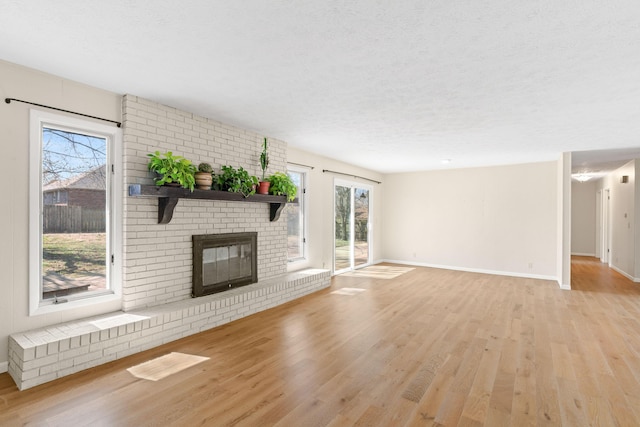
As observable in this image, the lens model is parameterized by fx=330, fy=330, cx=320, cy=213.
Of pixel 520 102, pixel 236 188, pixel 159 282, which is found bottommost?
pixel 159 282

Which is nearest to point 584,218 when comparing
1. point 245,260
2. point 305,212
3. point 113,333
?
point 305,212

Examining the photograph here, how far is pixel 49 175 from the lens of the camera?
3.02 metres

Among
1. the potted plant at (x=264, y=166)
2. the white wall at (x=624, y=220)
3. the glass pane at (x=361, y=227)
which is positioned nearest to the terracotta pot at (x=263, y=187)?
the potted plant at (x=264, y=166)

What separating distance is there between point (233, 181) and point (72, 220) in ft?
5.63

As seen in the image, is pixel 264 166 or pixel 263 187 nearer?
pixel 263 187

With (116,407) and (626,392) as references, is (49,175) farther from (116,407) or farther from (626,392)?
(626,392)

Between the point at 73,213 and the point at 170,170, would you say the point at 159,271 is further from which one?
the point at 170,170

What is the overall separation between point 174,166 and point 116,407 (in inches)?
86.6

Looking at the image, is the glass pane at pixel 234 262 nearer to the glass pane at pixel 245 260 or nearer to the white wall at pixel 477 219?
the glass pane at pixel 245 260

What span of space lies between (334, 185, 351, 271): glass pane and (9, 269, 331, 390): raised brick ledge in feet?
9.89

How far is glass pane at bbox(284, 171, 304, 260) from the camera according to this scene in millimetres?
5977

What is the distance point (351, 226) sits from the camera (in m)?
7.81

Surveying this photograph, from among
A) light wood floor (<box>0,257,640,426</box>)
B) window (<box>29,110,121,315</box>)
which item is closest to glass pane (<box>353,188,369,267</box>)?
light wood floor (<box>0,257,640,426</box>)

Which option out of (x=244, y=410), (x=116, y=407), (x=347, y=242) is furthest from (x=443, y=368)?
(x=347, y=242)
